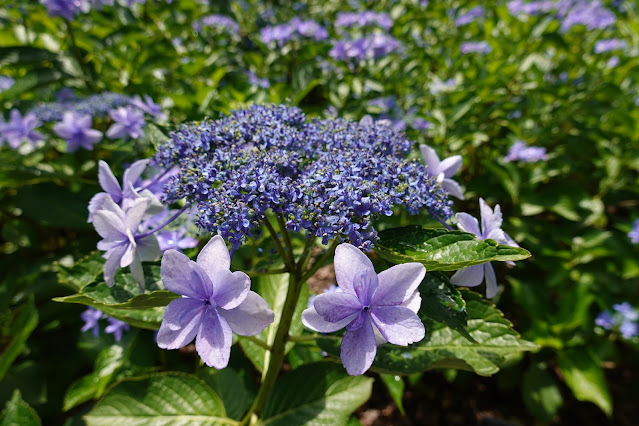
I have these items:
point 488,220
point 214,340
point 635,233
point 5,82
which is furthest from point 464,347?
point 5,82

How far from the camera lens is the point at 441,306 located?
2.75 ft

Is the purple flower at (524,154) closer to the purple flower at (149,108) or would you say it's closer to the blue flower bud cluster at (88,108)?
the purple flower at (149,108)

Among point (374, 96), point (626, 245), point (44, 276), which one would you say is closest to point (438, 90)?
point (374, 96)

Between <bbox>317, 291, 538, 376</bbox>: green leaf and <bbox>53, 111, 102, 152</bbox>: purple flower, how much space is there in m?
1.51

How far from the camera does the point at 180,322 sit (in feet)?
2.57

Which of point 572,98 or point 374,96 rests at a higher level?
point 374,96

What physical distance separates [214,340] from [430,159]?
2.37 feet

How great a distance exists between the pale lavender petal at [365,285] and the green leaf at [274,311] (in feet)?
2.20

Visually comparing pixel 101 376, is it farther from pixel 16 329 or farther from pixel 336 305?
pixel 336 305

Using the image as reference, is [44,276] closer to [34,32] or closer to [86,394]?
[86,394]

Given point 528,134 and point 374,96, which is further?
point 528,134

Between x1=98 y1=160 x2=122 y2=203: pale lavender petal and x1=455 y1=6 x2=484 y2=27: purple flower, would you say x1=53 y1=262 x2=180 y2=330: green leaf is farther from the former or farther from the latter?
x1=455 y1=6 x2=484 y2=27: purple flower

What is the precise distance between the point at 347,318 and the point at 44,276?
1.90 metres

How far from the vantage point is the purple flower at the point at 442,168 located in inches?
43.7
